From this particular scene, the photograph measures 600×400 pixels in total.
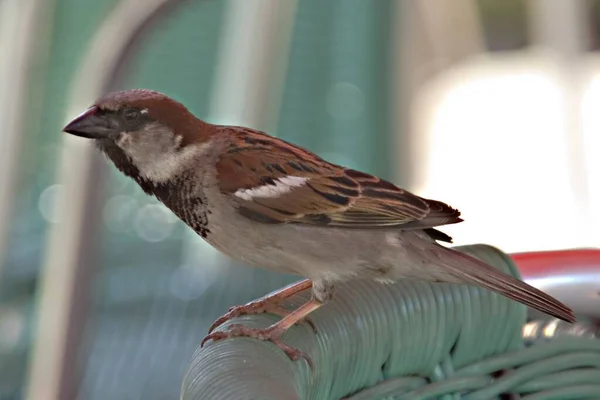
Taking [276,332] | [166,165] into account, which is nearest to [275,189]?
[166,165]

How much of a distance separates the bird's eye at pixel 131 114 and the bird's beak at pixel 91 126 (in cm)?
2

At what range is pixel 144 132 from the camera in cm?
78

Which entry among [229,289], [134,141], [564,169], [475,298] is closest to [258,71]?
[229,289]

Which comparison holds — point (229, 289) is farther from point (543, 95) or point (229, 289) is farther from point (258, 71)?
point (543, 95)

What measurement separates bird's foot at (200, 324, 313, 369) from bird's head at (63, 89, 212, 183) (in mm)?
263

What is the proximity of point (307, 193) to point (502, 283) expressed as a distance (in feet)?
0.78

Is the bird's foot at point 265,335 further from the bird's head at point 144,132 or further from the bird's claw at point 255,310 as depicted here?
the bird's head at point 144,132

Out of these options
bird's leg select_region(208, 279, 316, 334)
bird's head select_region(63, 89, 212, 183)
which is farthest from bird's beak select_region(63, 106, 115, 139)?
bird's leg select_region(208, 279, 316, 334)

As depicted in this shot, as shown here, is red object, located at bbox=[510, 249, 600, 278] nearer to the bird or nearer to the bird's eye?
the bird

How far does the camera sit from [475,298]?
691 mm

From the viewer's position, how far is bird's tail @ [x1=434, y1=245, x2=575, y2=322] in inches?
26.0

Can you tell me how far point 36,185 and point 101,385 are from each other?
2.76ft

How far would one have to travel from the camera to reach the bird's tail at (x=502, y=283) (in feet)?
2.16

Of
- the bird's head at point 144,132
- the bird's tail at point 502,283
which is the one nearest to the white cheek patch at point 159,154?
the bird's head at point 144,132
